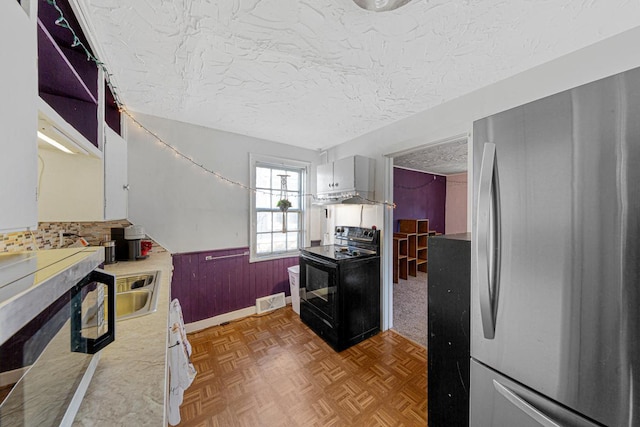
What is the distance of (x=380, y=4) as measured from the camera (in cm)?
102

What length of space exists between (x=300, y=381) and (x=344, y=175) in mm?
2074

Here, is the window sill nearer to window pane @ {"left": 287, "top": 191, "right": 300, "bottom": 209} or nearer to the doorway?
window pane @ {"left": 287, "top": 191, "right": 300, "bottom": 209}

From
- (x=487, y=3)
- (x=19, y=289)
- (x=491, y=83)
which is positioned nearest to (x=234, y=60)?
(x=487, y=3)

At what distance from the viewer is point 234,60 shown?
149 centimetres

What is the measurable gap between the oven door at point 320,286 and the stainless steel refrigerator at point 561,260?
1407 millimetres

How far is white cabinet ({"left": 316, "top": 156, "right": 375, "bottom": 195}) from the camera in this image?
257 cm

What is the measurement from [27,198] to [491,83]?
2559 millimetres

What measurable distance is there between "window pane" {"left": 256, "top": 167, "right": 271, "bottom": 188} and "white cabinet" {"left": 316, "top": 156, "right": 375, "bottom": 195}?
85cm

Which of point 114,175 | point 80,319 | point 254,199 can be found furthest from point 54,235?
point 254,199

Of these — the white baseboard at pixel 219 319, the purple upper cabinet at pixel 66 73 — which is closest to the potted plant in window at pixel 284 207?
the white baseboard at pixel 219 319

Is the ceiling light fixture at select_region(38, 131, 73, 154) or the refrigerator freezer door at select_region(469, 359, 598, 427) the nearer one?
the refrigerator freezer door at select_region(469, 359, 598, 427)

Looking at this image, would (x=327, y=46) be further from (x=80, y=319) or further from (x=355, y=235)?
(x=355, y=235)

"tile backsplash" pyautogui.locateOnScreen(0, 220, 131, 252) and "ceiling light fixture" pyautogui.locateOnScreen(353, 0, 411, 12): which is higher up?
"ceiling light fixture" pyautogui.locateOnScreen(353, 0, 411, 12)

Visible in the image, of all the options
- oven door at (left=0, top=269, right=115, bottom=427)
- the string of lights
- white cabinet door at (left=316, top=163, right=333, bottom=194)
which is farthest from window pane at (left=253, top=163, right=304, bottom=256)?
oven door at (left=0, top=269, right=115, bottom=427)
